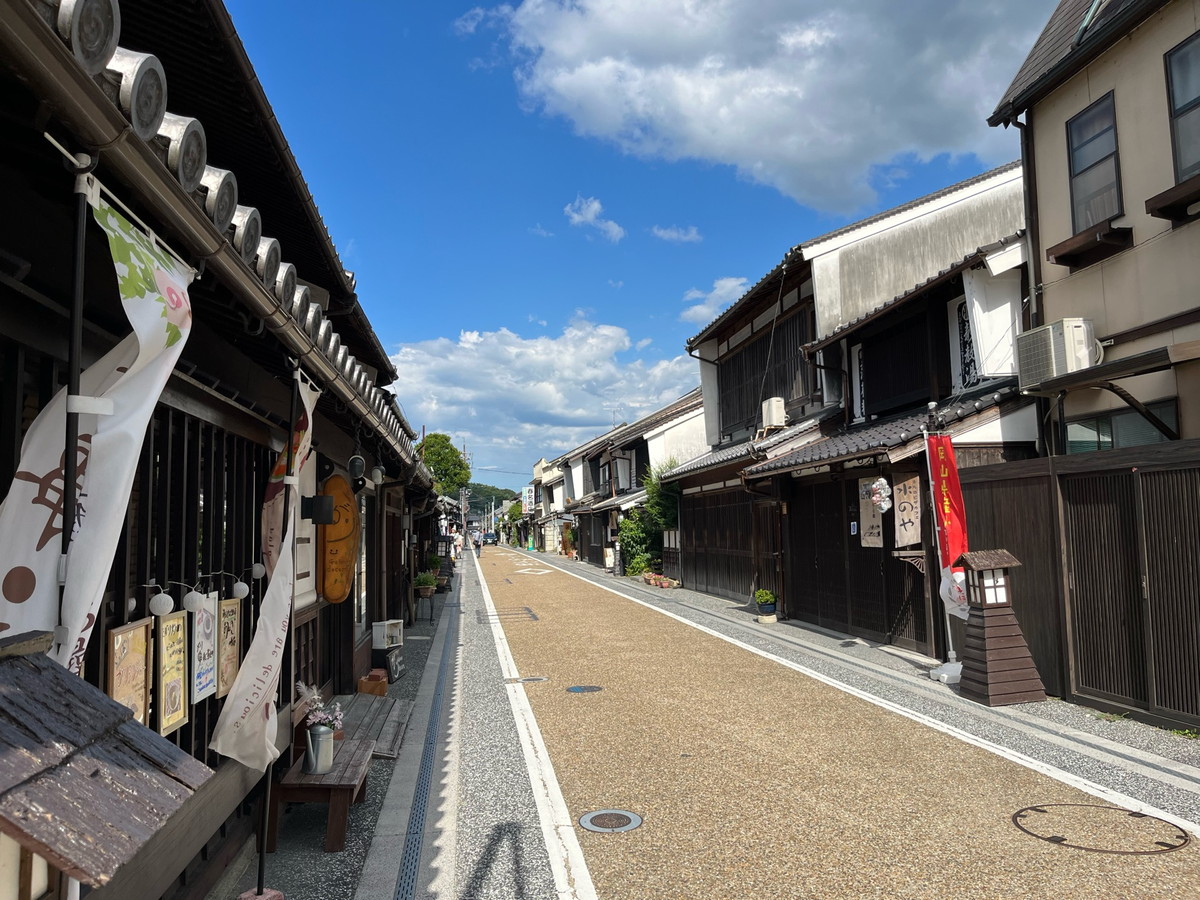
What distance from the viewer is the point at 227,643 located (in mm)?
5016

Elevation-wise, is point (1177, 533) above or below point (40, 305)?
below

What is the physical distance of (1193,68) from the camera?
8516mm

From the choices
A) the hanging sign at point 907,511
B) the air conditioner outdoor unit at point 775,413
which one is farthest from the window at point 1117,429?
the air conditioner outdoor unit at point 775,413

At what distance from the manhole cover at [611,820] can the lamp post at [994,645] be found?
207 inches

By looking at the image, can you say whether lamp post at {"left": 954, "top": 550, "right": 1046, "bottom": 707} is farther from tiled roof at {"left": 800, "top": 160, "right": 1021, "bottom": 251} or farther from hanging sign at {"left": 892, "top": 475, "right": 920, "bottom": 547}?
tiled roof at {"left": 800, "top": 160, "right": 1021, "bottom": 251}

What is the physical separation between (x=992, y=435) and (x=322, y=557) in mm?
9442

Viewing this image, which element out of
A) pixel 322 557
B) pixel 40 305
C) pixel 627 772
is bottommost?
pixel 627 772

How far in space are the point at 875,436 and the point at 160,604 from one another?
37.5ft

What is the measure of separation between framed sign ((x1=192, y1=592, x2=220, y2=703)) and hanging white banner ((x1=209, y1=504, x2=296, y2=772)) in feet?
0.74

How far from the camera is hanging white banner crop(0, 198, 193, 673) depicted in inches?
94.7

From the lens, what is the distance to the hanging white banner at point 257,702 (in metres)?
4.32

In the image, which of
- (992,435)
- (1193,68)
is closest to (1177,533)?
(992,435)

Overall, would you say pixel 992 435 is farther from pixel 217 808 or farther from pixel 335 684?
pixel 217 808

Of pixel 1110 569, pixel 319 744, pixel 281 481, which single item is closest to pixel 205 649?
pixel 281 481
